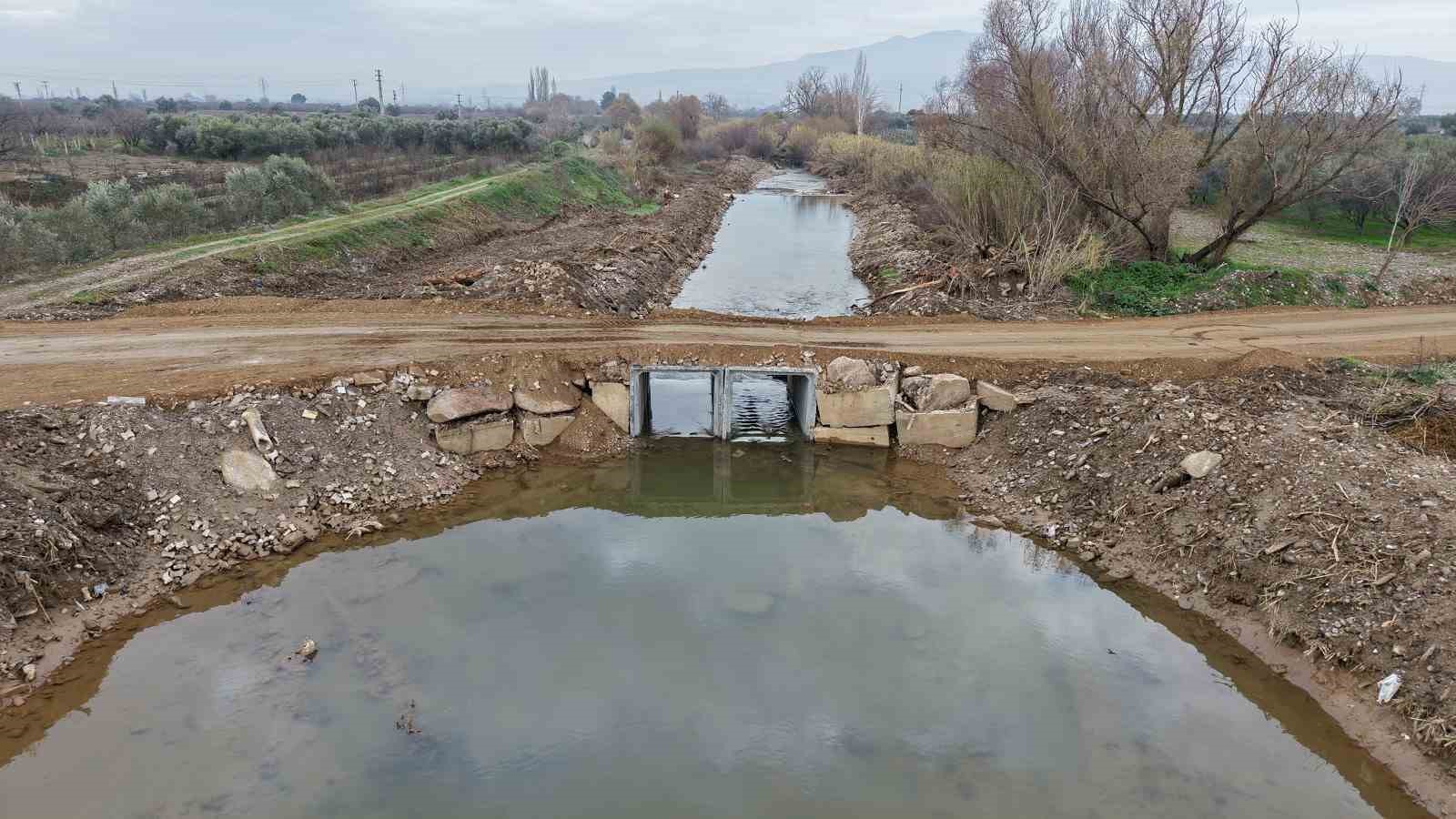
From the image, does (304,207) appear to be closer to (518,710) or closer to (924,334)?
(924,334)

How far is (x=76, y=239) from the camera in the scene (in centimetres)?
2381

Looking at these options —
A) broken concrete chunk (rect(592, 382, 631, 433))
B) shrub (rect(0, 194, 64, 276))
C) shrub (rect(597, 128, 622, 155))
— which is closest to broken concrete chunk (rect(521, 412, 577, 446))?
broken concrete chunk (rect(592, 382, 631, 433))

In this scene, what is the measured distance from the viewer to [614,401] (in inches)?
707

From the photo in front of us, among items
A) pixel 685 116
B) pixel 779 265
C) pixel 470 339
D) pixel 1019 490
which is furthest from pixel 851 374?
pixel 685 116

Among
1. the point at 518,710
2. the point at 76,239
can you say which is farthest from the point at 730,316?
the point at 76,239

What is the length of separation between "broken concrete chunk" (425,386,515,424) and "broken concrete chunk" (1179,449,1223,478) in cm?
1258

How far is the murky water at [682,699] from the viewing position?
30.4 ft

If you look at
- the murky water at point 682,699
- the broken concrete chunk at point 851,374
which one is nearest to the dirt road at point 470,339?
the broken concrete chunk at point 851,374

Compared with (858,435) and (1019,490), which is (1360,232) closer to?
(1019,490)

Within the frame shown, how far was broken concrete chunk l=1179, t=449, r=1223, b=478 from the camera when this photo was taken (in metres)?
13.9

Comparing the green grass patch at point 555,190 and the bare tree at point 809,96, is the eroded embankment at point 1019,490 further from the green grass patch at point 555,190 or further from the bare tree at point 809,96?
the bare tree at point 809,96

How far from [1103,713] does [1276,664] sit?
2.77 m

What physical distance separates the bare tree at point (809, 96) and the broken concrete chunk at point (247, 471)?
337ft

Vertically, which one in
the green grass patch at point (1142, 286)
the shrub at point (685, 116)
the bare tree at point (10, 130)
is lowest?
the green grass patch at point (1142, 286)
